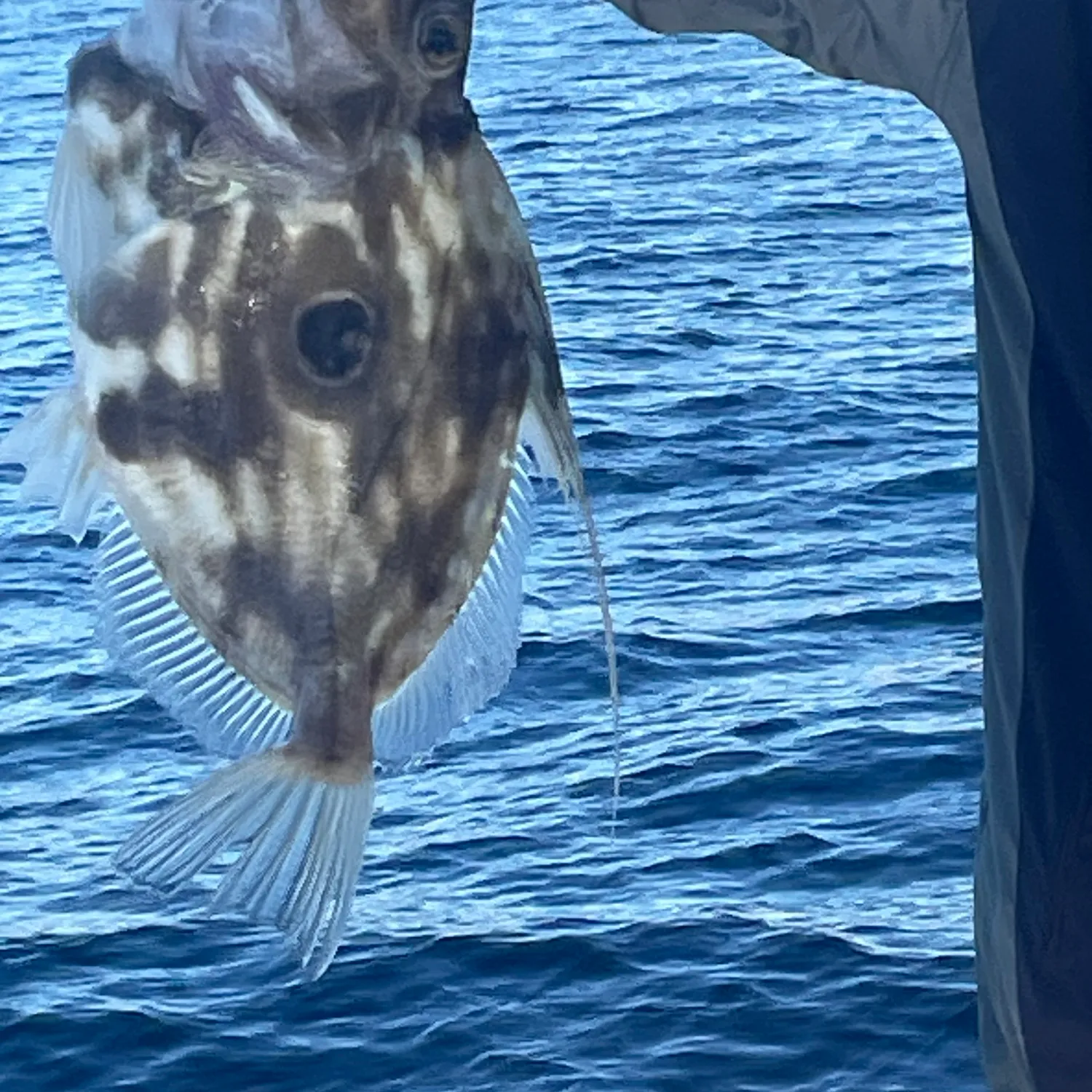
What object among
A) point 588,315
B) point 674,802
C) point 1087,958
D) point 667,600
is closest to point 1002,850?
point 1087,958

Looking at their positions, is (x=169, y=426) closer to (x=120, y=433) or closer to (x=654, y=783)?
(x=120, y=433)

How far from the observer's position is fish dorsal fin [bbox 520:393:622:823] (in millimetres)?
3055

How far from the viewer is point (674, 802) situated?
13.5 meters

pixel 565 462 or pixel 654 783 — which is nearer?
pixel 565 462

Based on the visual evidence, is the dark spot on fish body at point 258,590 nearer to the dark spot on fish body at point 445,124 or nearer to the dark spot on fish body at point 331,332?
the dark spot on fish body at point 331,332

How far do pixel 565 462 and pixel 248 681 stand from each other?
0.52 m

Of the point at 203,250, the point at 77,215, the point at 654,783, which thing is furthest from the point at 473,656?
the point at 654,783

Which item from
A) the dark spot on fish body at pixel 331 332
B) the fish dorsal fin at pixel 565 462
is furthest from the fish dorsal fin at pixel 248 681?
the dark spot on fish body at pixel 331 332

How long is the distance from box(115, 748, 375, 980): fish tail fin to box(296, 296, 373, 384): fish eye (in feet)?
1.58

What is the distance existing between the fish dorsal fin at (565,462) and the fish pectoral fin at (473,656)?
0.13 m

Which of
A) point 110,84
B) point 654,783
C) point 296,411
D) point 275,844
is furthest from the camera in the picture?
point 654,783

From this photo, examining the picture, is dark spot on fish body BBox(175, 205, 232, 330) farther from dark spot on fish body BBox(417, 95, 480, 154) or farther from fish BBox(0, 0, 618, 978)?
dark spot on fish body BBox(417, 95, 480, 154)

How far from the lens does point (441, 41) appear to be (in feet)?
9.82

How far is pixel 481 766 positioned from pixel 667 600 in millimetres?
1954
